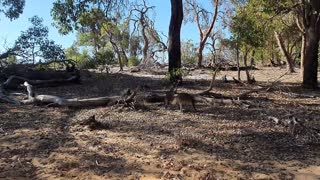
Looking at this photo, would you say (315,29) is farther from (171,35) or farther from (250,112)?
(250,112)

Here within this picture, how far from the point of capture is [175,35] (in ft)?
49.6

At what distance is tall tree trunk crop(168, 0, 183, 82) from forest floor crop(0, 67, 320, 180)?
161 inches

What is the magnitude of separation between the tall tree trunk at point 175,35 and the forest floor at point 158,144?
4088 millimetres

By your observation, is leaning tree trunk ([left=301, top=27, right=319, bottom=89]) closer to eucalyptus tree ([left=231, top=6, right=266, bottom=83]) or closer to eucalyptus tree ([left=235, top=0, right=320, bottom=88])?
eucalyptus tree ([left=235, top=0, right=320, bottom=88])

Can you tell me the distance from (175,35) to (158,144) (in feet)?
25.6

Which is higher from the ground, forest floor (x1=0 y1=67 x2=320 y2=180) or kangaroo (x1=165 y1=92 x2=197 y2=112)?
kangaroo (x1=165 y1=92 x2=197 y2=112)

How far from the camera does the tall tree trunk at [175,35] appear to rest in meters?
15.0

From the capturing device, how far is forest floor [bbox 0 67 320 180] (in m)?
6.73

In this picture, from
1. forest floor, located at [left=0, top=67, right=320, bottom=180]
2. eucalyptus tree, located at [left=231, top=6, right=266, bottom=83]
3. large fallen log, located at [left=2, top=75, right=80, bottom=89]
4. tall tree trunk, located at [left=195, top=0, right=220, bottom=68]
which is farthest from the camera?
tall tree trunk, located at [left=195, top=0, right=220, bottom=68]

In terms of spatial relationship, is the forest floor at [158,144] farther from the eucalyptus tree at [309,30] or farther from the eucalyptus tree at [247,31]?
the eucalyptus tree at [309,30]

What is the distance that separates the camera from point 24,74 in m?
16.7

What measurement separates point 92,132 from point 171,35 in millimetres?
7193

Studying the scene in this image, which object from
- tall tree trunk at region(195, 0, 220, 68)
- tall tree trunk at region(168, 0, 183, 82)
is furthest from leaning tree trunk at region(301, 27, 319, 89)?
tall tree trunk at region(195, 0, 220, 68)

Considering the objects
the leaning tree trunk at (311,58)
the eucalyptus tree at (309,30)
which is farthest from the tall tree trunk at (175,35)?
the leaning tree trunk at (311,58)
